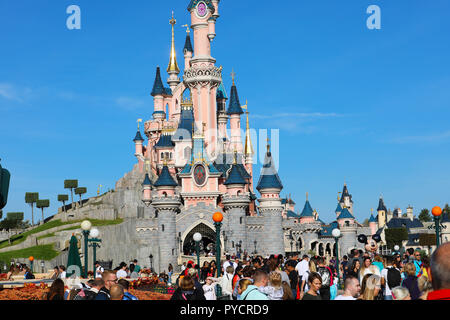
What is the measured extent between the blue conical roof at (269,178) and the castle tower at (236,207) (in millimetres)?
2441

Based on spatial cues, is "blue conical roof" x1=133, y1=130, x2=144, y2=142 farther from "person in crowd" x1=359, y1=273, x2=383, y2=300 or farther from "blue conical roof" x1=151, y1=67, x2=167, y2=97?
"person in crowd" x1=359, y1=273, x2=383, y2=300

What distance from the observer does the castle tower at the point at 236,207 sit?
47.6 meters

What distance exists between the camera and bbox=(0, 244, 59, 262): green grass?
53.2 meters

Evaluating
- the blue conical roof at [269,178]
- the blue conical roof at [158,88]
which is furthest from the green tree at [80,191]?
the blue conical roof at [269,178]

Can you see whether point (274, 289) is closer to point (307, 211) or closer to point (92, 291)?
point (92, 291)

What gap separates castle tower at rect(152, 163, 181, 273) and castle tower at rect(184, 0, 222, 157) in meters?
9.06

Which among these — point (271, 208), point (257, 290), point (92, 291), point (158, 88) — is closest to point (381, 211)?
point (158, 88)

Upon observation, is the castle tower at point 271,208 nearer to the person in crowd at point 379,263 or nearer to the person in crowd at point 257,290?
the person in crowd at point 379,263

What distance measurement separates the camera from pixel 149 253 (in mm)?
48688

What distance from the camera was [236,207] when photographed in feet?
159

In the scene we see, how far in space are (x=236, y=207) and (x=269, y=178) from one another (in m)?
4.49
